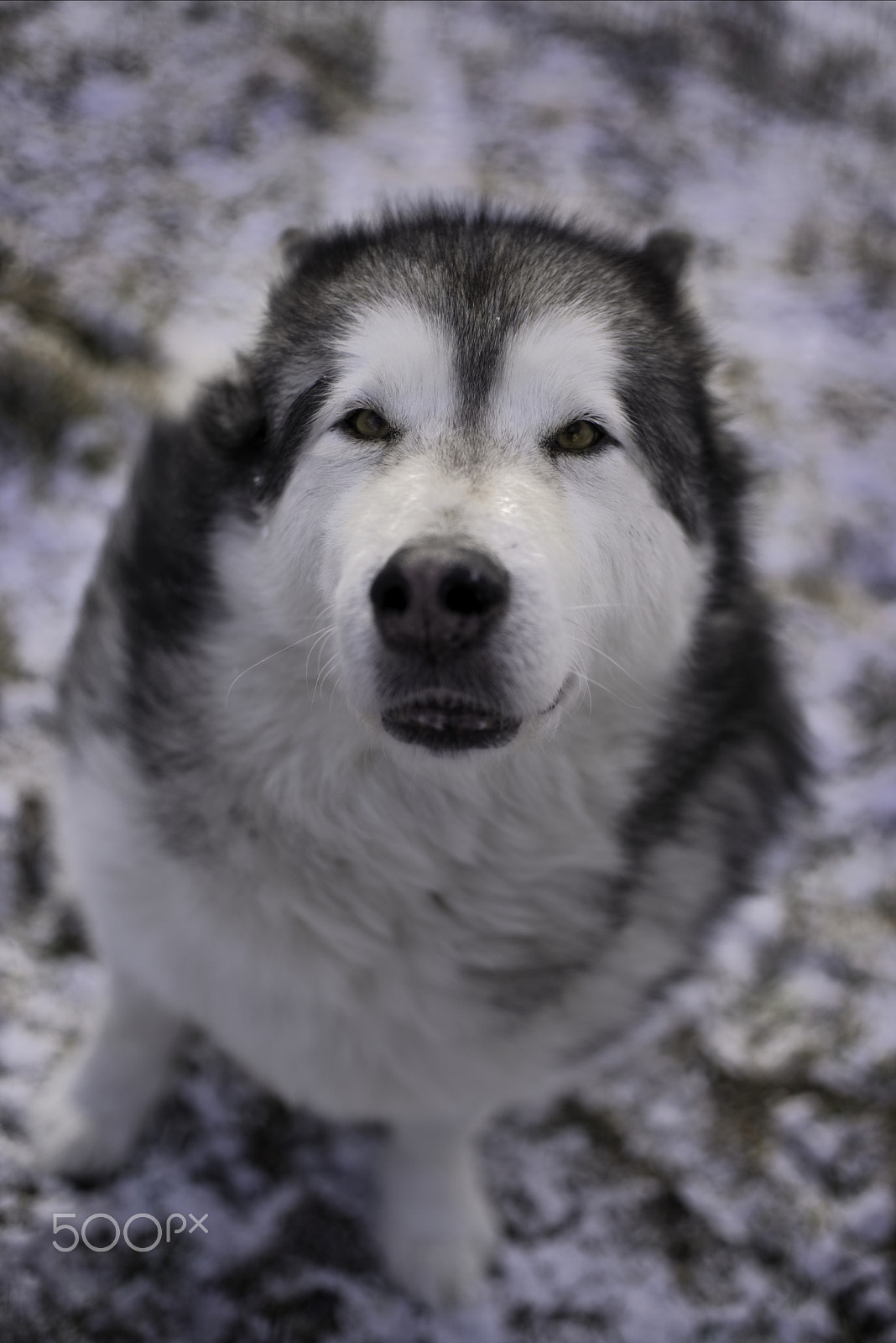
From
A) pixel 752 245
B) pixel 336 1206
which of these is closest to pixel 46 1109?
pixel 336 1206

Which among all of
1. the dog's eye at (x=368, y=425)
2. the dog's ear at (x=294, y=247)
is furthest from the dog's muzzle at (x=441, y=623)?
the dog's ear at (x=294, y=247)

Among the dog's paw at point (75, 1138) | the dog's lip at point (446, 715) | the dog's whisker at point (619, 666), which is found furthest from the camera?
the dog's paw at point (75, 1138)

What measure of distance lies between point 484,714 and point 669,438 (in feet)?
2.60

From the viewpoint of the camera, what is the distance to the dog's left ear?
7.79 ft

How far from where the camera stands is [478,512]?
1.55 m

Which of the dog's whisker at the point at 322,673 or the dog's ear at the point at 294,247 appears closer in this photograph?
the dog's whisker at the point at 322,673

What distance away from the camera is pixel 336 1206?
9.11 ft

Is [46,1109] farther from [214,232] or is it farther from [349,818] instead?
[214,232]

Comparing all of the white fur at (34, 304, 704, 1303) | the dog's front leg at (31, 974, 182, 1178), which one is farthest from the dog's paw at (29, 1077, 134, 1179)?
the white fur at (34, 304, 704, 1303)

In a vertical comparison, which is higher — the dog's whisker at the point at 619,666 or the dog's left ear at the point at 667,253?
the dog's left ear at the point at 667,253

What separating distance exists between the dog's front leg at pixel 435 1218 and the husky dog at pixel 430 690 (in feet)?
0.94

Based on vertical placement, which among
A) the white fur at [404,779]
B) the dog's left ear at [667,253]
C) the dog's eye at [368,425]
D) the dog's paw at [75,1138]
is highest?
the dog's left ear at [667,253]

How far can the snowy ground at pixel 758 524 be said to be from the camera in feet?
8.75

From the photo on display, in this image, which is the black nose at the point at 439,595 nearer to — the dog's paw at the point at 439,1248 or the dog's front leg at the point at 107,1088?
the dog's front leg at the point at 107,1088
